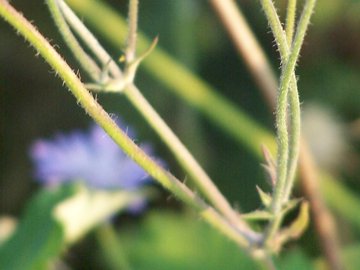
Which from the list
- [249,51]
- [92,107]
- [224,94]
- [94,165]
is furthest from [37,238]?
[224,94]

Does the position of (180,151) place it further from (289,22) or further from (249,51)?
(249,51)

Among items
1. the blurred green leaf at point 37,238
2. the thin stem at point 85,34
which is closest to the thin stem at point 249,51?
the blurred green leaf at point 37,238

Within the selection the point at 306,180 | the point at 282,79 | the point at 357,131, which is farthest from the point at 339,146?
the point at 282,79

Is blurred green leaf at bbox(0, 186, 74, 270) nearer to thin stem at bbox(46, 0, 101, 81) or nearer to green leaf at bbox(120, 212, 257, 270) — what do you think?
green leaf at bbox(120, 212, 257, 270)

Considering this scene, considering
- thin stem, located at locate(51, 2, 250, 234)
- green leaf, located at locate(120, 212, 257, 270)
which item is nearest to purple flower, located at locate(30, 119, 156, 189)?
green leaf, located at locate(120, 212, 257, 270)

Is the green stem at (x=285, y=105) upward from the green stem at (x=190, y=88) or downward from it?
upward

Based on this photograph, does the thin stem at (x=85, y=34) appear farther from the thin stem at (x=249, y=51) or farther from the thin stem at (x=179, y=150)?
the thin stem at (x=249, y=51)
